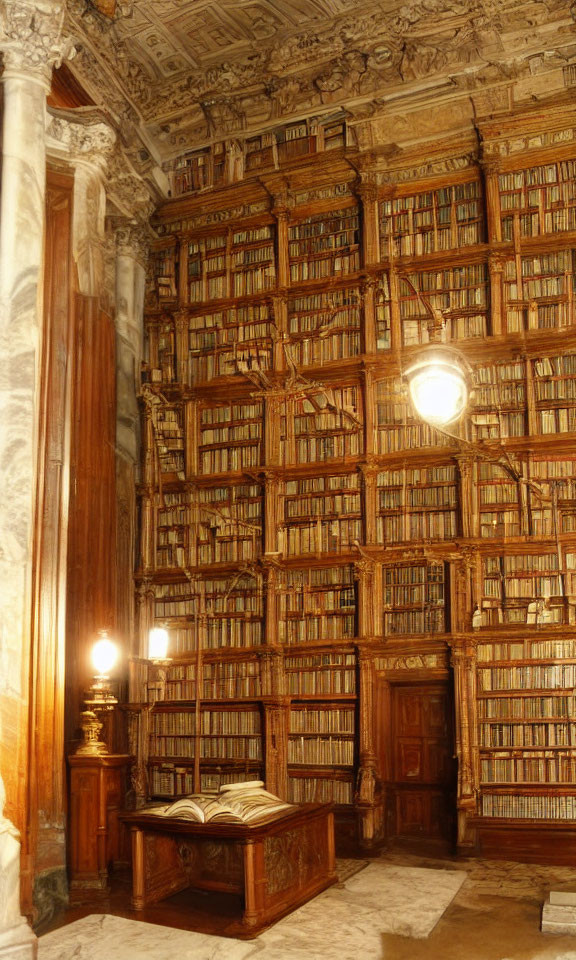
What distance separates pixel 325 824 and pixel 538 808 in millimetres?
2070

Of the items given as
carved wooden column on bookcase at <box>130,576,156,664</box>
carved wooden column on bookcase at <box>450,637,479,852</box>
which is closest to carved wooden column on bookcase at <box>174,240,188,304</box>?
carved wooden column on bookcase at <box>130,576,156,664</box>

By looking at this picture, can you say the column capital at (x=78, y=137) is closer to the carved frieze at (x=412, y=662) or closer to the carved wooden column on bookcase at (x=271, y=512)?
the carved wooden column on bookcase at (x=271, y=512)

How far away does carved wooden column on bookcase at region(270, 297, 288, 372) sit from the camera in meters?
9.84

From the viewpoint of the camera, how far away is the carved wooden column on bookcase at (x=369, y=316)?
9531 millimetres

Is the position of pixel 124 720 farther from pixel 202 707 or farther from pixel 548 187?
pixel 548 187

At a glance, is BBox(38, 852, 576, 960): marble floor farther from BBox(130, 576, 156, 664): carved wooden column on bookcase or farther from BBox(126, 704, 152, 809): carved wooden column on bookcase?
BBox(130, 576, 156, 664): carved wooden column on bookcase

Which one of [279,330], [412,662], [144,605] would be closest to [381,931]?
[412,662]

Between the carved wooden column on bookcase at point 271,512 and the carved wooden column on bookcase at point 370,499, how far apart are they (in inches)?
34.8

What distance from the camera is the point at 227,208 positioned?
10.5 m

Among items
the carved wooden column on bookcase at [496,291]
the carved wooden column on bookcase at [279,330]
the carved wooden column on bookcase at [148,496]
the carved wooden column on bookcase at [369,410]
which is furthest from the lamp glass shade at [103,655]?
the carved wooden column on bookcase at [496,291]

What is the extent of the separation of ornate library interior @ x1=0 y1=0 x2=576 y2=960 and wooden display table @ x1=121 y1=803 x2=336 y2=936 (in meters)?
0.04

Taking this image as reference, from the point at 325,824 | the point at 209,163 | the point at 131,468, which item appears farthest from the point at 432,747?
the point at 209,163

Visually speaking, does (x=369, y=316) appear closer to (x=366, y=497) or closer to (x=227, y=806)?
(x=366, y=497)

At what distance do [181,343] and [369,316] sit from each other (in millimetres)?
2101
